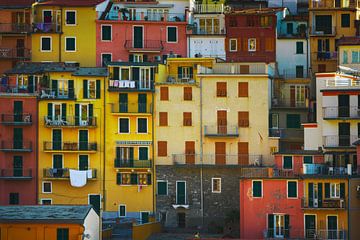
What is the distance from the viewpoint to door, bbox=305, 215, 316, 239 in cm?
9312

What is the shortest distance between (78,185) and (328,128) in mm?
18246

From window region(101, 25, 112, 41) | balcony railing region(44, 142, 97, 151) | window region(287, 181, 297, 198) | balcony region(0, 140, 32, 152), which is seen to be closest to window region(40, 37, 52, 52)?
window region(101, 25, 112, 41)

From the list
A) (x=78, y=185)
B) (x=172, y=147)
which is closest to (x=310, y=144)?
(x=172, y=147)

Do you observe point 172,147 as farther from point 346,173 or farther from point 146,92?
point 346,173

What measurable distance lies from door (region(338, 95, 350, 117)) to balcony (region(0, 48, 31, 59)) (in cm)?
2561

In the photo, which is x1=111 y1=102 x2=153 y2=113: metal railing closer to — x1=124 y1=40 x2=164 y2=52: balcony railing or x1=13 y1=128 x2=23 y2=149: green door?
x1=13 y1=128 x2=23 y2=149: green door

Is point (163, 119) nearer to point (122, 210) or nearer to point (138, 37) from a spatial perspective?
point (122, 210)

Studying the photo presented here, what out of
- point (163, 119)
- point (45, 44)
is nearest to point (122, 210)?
point (163, 119)

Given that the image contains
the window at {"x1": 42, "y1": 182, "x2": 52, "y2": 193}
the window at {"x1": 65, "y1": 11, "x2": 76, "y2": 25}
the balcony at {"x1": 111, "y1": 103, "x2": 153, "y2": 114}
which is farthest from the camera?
the window at {"x1": 65, "y1": 11, "x2": 76, "y2": 25}

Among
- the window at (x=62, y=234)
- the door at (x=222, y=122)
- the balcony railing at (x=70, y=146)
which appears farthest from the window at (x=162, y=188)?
the window at (x=62, y=234)

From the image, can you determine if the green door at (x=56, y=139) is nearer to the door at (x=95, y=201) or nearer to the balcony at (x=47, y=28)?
the door at (x=95, y=201)

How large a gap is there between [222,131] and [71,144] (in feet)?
35.5

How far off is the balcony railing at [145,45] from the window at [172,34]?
2.98 feet

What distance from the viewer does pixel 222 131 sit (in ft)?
340
